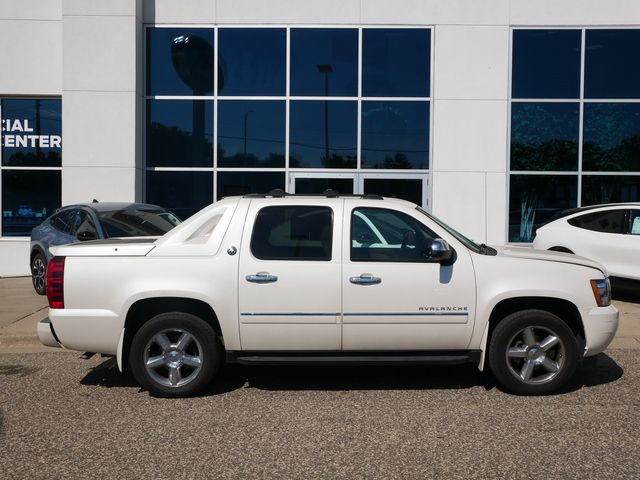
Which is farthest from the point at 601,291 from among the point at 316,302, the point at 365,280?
the point at 316,302

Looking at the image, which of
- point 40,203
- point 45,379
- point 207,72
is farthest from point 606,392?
point 40,203

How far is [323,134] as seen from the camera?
592 inches

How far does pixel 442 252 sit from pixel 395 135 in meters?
9.27

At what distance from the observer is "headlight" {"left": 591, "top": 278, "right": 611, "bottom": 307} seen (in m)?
6.32

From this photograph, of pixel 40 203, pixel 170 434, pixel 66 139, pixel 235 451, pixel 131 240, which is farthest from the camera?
pixel 40 203

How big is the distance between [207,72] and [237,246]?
9.72 meters

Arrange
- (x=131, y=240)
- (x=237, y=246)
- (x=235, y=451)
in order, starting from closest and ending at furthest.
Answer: (x=235, y=451)
(x=237, y=246)
(x=131, y=240)

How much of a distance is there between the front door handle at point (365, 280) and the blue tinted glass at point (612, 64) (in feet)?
34.8

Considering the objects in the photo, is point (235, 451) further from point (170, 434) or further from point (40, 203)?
point (40, 203)

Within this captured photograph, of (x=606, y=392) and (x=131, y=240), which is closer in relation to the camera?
(x=606, y=392)

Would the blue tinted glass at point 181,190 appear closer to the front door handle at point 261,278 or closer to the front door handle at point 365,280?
the front door handle at point 261,278

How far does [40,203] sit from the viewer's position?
51.4ft

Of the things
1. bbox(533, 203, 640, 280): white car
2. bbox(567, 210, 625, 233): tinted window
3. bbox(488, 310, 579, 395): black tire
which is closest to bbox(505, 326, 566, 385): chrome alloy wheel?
bbox(488, 310, 579, 395): black tire

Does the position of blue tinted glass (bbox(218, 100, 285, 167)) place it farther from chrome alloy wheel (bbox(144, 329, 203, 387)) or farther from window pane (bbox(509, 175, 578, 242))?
chrome alloy wheel (bbox(144, 329, 203, 387))
